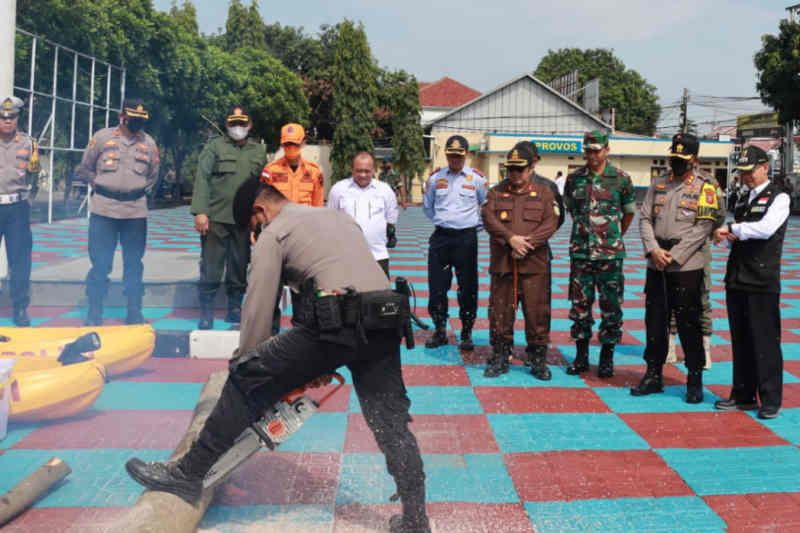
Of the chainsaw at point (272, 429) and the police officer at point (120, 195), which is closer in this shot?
the chainsaw at point (272, 429)

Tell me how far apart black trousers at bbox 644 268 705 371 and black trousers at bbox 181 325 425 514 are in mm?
2911

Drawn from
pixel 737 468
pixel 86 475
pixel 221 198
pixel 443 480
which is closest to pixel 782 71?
pixel 221 198

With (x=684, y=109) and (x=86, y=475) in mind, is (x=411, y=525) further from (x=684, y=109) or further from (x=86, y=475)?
(x=684, y=109)

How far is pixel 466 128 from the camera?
50594mm

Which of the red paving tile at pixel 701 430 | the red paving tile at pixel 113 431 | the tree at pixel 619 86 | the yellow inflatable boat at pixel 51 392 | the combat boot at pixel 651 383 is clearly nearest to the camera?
the red paving tile at pixel 113 431

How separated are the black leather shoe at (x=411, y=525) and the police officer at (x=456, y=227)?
371 centimetres

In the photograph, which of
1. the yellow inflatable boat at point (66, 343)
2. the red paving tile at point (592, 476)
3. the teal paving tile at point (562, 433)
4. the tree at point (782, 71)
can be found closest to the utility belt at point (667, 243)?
the teal paving tile at point (562, 433)

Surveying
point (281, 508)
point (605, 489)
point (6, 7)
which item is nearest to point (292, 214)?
point (281, 508)

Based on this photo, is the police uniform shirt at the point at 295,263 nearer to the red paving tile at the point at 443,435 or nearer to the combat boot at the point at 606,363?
the red paving tile at the point at 443,435

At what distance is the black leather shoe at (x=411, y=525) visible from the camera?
3.17 meters

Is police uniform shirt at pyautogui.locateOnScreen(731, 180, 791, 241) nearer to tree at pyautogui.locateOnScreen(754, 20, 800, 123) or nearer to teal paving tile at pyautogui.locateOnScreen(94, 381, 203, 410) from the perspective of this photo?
teal paving tile at pyautogui.locateOnScreen(94, 381, 203, 410)

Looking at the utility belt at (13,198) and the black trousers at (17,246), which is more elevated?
the utility belt at (13,198)

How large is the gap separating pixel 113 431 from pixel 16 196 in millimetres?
3407

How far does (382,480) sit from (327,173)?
45.3 metres
